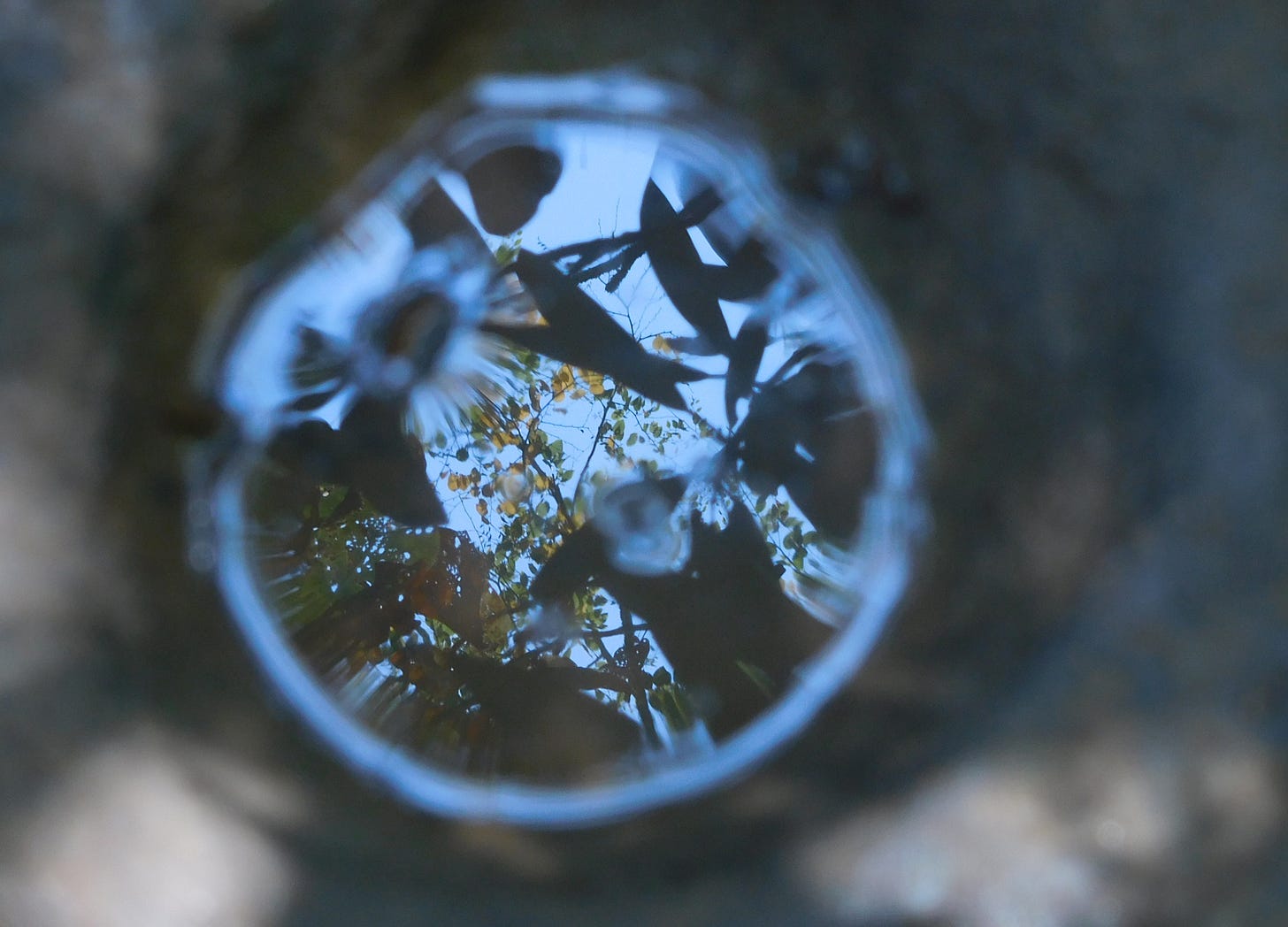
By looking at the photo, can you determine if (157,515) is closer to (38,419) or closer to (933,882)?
(38,419)

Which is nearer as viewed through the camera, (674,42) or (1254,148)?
(1254,148)

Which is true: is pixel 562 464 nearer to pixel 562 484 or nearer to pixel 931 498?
pixel 562 484

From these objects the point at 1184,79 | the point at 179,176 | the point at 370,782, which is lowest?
the point at 370,782

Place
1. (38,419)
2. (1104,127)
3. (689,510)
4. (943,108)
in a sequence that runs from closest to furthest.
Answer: (38,419) → (1104,127) → (943,108) → (689,510)

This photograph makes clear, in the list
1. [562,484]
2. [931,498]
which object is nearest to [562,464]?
[562,484]

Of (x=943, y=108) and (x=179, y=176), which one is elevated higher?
(x=943, y=108)

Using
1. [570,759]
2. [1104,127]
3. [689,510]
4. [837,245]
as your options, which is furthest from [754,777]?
[1104,127]

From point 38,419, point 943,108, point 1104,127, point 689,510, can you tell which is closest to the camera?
point 38,419
